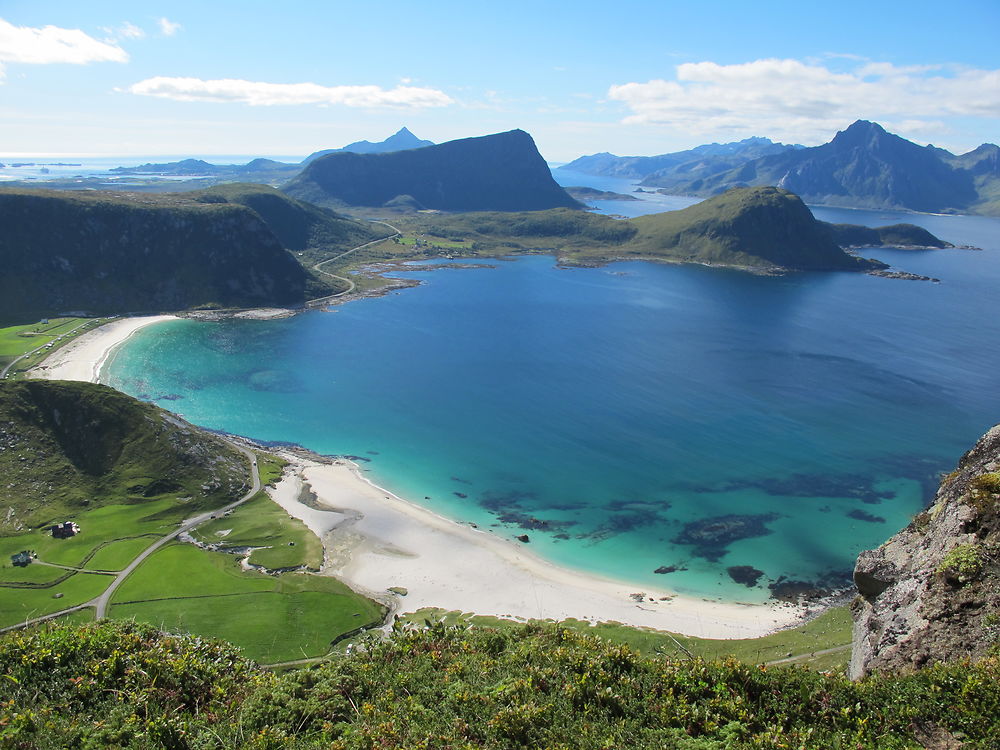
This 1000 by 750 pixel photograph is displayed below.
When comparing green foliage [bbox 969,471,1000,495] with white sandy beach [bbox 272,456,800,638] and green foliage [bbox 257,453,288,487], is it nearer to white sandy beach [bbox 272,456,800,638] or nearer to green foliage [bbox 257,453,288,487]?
white sandy beach [bbox 272,456,800,638]

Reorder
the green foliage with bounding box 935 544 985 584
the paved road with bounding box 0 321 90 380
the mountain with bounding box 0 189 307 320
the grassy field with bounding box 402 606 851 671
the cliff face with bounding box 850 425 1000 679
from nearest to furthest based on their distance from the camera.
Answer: the cliff face with bounding box 850 425 1000 679, the green foliage with bounding box 935 544 985 584, the grassy field with bounding box 402 606 851 671, the paved road with bounding box 0 321 90 380, the mountain with bounding box 0 189 307 320

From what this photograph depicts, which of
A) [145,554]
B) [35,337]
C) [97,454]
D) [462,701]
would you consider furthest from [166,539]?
[35,337]

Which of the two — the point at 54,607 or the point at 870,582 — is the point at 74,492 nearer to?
the point at 54,607

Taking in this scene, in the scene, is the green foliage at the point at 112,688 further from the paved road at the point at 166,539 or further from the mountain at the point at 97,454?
the mountain at the point at 97,454

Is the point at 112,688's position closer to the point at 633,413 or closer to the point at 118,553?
the point at 118,553

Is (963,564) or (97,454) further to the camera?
(97,454)

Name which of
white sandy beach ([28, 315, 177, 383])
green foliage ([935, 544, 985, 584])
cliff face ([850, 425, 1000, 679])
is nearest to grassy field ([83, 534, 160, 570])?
white sandy beach ([28, 315, 177, 383])

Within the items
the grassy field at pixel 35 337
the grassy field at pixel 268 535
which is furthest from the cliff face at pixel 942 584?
the grassy field at pixel 35 337
